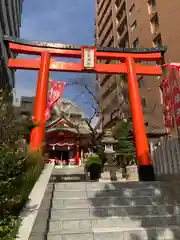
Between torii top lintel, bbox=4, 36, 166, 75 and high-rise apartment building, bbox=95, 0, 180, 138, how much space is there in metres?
5.72

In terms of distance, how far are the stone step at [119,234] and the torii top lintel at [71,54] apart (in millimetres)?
9141

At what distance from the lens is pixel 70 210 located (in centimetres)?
542

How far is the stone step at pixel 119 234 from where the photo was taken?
4.52 metres

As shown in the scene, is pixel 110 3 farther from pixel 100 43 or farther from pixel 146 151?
pixel 146 151

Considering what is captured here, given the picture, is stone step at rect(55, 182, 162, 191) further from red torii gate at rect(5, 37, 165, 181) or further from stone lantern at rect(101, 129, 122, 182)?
stone lantern at rect(101, 129, 122, 182)

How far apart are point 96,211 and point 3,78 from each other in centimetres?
2066

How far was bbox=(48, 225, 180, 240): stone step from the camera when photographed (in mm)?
4524

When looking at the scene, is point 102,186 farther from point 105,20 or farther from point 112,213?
point 105,20

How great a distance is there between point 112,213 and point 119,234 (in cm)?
78

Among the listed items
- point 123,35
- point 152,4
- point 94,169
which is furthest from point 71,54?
point 123,35

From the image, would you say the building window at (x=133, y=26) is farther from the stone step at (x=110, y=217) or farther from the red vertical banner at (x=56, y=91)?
the stone step at (x=110, y=217)

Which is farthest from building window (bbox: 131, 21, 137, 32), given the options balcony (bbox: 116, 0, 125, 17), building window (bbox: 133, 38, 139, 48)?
balcony (bbox: 116, 0, 125, 17)

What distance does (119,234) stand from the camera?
4609 mm

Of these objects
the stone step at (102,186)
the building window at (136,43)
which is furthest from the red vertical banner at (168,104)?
the building window at (136,43)
